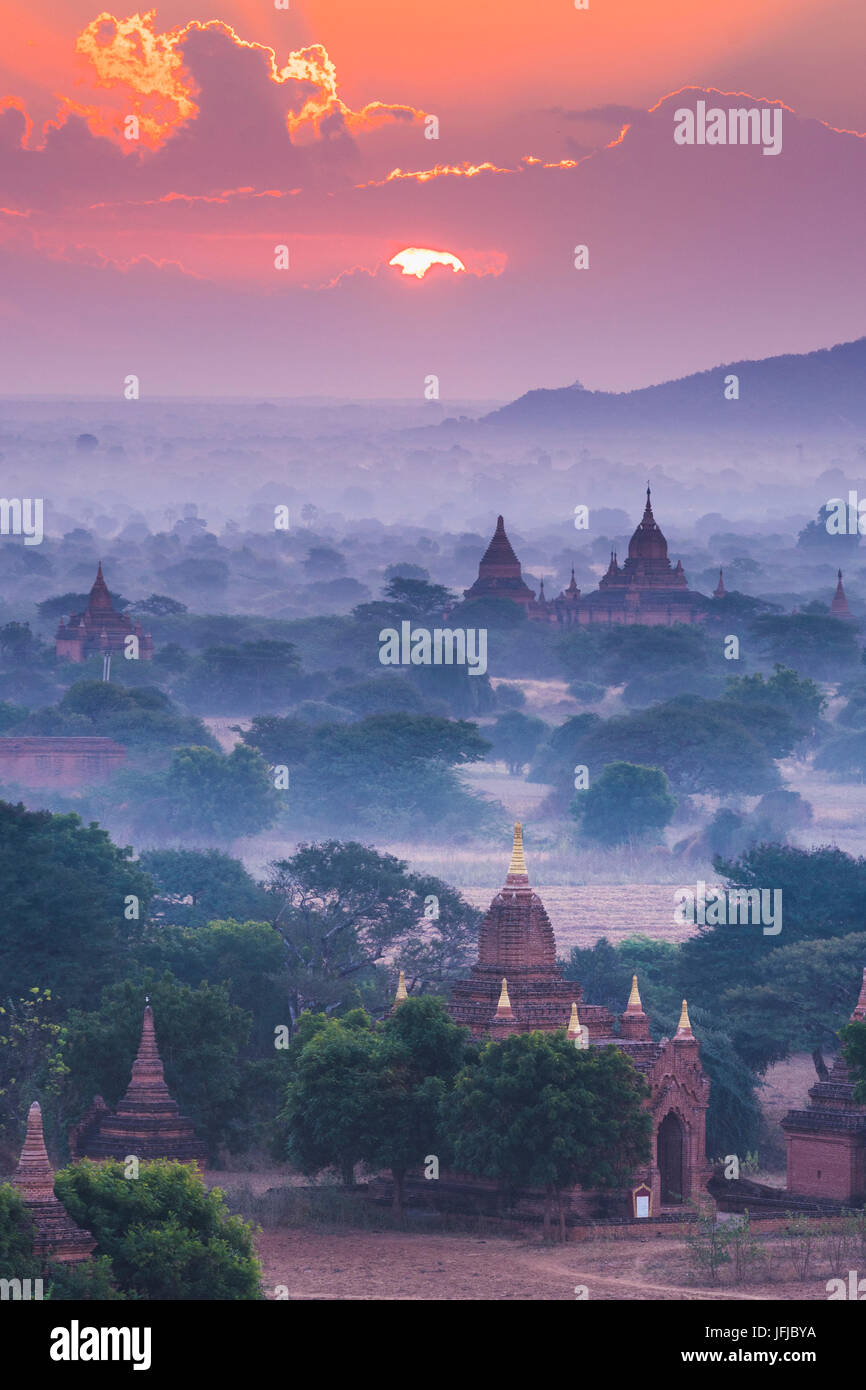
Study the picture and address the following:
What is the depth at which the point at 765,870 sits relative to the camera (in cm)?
7375

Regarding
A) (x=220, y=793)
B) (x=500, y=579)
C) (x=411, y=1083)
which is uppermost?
(x=500, y=579)

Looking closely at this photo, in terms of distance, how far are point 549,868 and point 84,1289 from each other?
58.0 m

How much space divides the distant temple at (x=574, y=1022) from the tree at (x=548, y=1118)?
742mm

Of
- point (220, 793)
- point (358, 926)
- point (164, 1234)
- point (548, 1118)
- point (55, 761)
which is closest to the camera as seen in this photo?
point (164, 1234)

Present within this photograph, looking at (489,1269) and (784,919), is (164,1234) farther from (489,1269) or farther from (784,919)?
(784,919)

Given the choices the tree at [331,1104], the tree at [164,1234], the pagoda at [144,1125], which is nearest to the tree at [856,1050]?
the tree at [331,1104]

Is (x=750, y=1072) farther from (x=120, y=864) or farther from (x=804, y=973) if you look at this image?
(x=120, y=864)

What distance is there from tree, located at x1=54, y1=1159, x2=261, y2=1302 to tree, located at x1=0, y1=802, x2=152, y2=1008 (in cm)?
1746

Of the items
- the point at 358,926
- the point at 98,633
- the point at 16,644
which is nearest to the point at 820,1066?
the point at 358,926

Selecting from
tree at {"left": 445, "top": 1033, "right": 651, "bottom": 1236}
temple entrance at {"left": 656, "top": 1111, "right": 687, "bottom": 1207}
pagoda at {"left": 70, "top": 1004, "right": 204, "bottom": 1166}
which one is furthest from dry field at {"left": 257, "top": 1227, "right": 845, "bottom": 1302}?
pagoda at {"left": 70, "top": 1004, "right": 204, "bottom": 1166}

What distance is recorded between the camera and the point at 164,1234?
4212cm

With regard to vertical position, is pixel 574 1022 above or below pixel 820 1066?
above

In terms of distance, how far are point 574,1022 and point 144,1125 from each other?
6.71 metres

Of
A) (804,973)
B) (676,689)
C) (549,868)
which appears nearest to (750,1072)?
(804,973)
